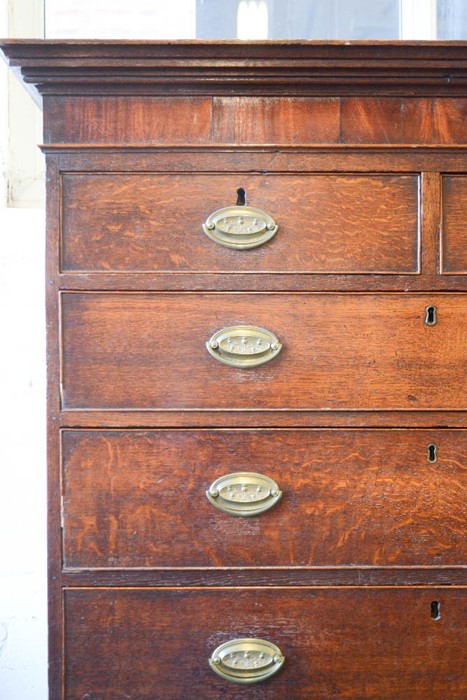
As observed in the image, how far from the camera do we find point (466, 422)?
40.8 inches

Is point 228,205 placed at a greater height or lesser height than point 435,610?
greater

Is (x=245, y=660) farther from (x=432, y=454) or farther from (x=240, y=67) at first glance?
(x=240, y=67)

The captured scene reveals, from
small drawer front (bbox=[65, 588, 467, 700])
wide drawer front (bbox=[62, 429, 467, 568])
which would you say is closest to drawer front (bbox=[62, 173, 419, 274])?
wide drawer front (bbox=[62, 429, 467, 568])

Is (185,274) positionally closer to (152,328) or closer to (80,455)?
(152,328)

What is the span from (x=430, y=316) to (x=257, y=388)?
300 mm

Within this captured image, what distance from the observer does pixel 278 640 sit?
1035 millimetres

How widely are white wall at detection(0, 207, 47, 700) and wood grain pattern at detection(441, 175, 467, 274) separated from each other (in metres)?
0.97

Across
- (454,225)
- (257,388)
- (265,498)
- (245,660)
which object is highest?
(454,225)

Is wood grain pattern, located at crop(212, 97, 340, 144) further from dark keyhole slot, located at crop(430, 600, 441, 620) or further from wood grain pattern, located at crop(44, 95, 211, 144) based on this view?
dark keyhole slot, located at crop(430, 600, 441, 620)

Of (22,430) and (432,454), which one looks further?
(22,430)

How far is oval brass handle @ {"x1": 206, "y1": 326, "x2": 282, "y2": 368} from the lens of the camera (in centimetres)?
101

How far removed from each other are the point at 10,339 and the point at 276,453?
2.77 feet

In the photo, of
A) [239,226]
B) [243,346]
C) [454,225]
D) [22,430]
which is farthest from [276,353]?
[22,430]

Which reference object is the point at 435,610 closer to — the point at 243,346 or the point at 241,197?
the point at 243,346
